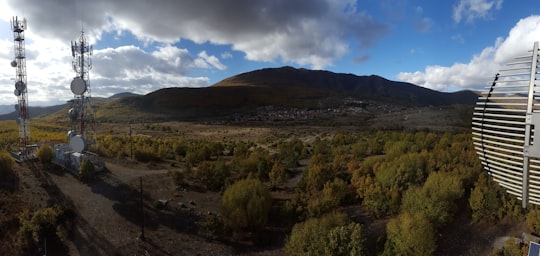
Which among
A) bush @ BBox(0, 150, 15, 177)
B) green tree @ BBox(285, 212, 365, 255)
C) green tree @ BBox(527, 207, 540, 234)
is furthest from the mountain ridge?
green tree @ BBox(527, 207, 540, 234)

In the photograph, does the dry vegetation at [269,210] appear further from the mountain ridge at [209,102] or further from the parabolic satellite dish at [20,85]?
the mountain ridge at [209,102]

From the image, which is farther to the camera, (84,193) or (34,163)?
(34,163)

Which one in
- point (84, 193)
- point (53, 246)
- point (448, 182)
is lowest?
point (53, 246)

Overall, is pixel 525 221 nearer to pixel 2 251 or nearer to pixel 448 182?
pixel 448 182

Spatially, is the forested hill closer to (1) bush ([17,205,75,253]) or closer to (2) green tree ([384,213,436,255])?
(1) bush ([17,205,75,253])

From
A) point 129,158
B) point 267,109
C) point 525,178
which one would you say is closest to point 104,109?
point 267,109

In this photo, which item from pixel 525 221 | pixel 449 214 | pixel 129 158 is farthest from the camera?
pixel 129 158

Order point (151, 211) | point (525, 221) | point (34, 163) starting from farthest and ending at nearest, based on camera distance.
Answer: point (34, 163) < point (151, 211) < point (525, 221)
